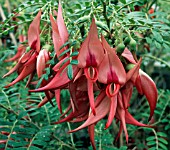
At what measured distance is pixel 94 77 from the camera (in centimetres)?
76

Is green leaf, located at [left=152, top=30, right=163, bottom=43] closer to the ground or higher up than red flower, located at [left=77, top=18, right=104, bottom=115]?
closer to the ground

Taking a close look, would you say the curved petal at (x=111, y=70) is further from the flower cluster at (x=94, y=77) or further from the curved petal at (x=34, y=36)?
the curved petal at (x=34, y=36)

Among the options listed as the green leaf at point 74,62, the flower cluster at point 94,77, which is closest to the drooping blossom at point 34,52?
the flower cluster at point 94,77

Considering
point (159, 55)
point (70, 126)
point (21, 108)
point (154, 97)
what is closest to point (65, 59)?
point (154, 97)

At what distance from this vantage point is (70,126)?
1430 mm

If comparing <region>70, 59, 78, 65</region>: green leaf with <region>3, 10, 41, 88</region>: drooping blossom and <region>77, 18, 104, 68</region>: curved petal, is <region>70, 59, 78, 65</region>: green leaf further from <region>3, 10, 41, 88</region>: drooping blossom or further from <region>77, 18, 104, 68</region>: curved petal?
<region>3, 10, 41, 88</region>: drooping blossom

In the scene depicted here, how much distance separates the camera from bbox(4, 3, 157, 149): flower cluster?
0.75m

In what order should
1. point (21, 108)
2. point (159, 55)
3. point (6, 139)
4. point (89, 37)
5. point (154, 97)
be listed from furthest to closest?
point (159, 55) → point (21, 108) → point (6, 139) → point (154, 97) → point (89, 37)

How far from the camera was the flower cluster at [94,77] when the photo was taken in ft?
2.44

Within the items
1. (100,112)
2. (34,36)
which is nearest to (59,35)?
(34,36)

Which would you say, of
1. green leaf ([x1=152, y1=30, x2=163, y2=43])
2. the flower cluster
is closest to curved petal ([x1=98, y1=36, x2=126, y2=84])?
the flower cluster

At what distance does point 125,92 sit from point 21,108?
560 mm

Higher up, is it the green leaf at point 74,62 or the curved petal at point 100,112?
the green leaf at point 74,62

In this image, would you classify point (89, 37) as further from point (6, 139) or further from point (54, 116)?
point (54, 116)
